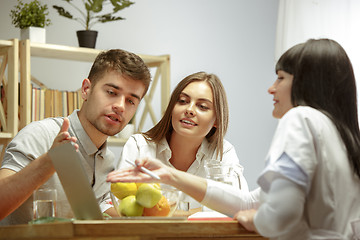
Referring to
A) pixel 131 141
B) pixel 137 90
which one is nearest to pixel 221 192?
pixel 137 90

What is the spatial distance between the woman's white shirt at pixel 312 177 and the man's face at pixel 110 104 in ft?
3.61

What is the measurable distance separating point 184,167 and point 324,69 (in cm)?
140

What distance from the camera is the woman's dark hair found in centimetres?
126

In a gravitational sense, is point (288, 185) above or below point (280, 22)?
below

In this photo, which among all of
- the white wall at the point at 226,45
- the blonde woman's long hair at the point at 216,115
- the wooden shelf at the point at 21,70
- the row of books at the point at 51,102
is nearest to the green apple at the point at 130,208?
the blonde woman's long hair at the point at 216,115

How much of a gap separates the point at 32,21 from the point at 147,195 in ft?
7.33

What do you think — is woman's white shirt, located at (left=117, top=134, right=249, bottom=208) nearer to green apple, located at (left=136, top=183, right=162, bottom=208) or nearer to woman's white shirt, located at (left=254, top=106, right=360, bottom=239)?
green apple, located at (left=136, top=183, right=162, bottom=208)

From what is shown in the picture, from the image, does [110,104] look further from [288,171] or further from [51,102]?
[51,102]

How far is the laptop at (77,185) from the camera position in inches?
49.2

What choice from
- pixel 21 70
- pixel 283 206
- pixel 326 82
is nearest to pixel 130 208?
pixel 283 206

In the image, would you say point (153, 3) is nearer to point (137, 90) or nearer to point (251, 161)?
point (251, 161)

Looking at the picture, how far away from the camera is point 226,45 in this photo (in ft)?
14.0

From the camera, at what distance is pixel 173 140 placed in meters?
2.56

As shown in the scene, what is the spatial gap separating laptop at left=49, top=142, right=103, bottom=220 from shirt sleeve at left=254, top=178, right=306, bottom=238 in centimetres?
40
